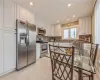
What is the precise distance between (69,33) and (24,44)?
4.22 metres

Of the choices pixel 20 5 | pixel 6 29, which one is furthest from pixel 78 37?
pixel 6 29

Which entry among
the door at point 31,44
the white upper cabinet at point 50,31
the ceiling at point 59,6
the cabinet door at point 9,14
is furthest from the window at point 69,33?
the cabinet door at point 9,14

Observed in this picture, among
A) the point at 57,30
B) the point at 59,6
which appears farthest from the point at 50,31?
the point at 59,6

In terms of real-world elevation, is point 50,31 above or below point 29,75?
above

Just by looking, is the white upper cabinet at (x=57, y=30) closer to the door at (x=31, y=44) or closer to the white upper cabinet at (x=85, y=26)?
the white upper cabinet at (x=85, y=26)

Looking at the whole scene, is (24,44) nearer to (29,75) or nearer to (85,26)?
(29,75)

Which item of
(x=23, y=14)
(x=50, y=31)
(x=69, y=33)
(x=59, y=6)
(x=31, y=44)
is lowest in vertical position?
(x=31, y=44)

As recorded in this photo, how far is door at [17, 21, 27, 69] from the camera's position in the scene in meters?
2.71

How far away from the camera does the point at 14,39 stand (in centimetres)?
267

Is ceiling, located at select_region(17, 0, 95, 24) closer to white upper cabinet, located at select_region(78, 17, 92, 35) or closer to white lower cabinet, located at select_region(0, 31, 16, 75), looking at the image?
white upper cabinet, located at select_region(78, 17, 92, 35)

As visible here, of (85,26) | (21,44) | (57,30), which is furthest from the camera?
(57,30)

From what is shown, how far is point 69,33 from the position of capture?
20.2 ft

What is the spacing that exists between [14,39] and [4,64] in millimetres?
872

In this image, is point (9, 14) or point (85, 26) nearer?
point (9, 14)
